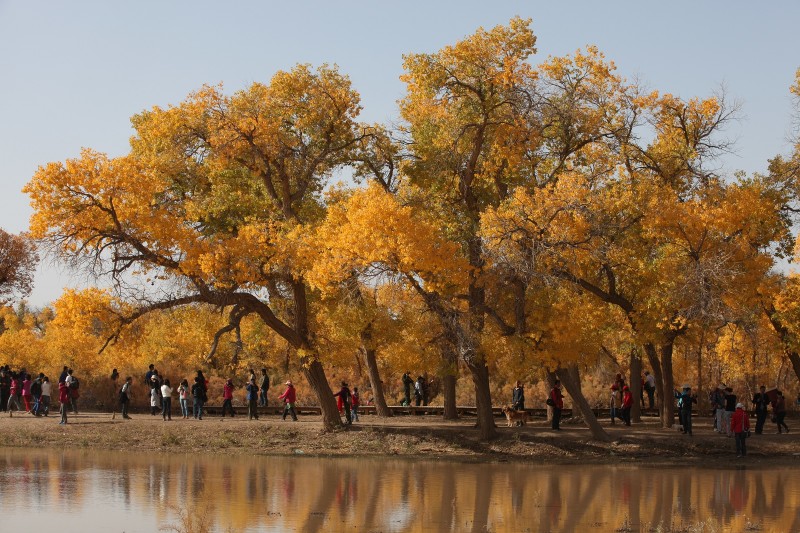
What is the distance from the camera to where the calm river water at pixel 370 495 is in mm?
17812

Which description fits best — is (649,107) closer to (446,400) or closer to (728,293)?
(728,293)

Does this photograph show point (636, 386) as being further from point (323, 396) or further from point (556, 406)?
point (323, 396)

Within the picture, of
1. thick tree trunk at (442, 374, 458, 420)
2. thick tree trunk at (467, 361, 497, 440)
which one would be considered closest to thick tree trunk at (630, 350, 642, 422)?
thick tree trunk at (442, 374, 458, 420)

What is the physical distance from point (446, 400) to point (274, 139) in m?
12.7

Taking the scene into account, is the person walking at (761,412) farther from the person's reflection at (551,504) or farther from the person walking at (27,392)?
the person walking at (27,392)

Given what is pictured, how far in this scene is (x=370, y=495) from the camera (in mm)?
21531

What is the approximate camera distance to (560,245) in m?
28.8

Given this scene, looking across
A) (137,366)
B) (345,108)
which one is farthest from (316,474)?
(137,366)

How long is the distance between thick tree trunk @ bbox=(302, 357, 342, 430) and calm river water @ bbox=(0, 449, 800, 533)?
367 centimetres

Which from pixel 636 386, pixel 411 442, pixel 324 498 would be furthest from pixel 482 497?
pixel 636 386

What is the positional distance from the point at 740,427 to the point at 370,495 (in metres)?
13.2

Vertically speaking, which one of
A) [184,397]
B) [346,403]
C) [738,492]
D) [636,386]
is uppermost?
[636,386]

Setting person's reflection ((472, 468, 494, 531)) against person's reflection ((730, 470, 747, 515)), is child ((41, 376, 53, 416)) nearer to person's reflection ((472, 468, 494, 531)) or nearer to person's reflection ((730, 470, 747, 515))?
person's reflection ((472, 468, 494, 531))

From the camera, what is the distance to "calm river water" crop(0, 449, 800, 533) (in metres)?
17.8
